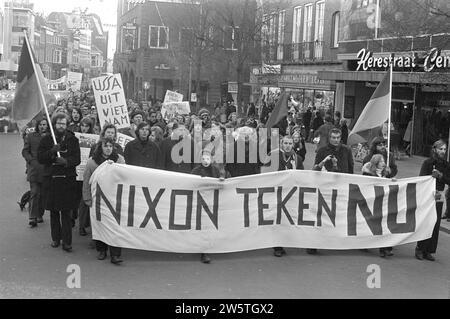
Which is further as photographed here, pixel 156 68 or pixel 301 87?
pixel 156 68

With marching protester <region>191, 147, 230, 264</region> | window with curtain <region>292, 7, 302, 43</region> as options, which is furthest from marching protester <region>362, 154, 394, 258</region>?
window with curtain <region>292, 7, 302, 43</region>

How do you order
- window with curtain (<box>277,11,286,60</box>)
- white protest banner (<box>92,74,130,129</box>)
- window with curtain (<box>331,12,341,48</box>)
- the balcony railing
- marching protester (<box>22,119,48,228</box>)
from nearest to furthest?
marching protester (<box>22,119,48,228</box>), white protest banner (<box>92,74,130,129</box>), window with curtain (<box>331,12,341,48</box>), the balcony railing, window with curtain (<box>277,11,286,60</box>)

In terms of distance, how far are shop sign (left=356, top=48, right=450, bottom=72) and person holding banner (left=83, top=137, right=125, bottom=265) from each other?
9330mm

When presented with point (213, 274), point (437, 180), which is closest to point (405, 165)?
point (437, 180)

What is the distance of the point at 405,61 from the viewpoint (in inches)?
804

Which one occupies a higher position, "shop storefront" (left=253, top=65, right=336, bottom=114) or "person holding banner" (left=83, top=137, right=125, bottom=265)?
"shop storefront" (left=253, top=65, right=336, bottom=114)

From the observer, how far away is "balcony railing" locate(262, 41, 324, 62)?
1262 inches

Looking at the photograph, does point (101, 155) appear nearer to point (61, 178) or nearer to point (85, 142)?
point (61, 178)

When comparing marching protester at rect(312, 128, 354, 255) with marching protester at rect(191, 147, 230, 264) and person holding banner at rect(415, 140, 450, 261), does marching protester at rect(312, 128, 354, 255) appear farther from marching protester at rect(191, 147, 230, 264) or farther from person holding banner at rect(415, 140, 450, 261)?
marching protester at rect(191, 147, 230, 264)

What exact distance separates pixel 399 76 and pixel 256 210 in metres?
13.7

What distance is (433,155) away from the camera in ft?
28.8

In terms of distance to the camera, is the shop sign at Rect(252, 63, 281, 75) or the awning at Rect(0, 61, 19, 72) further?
the awning at Rect(0, 61, 19, 72)

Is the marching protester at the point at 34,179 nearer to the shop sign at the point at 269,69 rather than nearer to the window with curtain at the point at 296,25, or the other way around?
the shop sign at the point at 269,69
